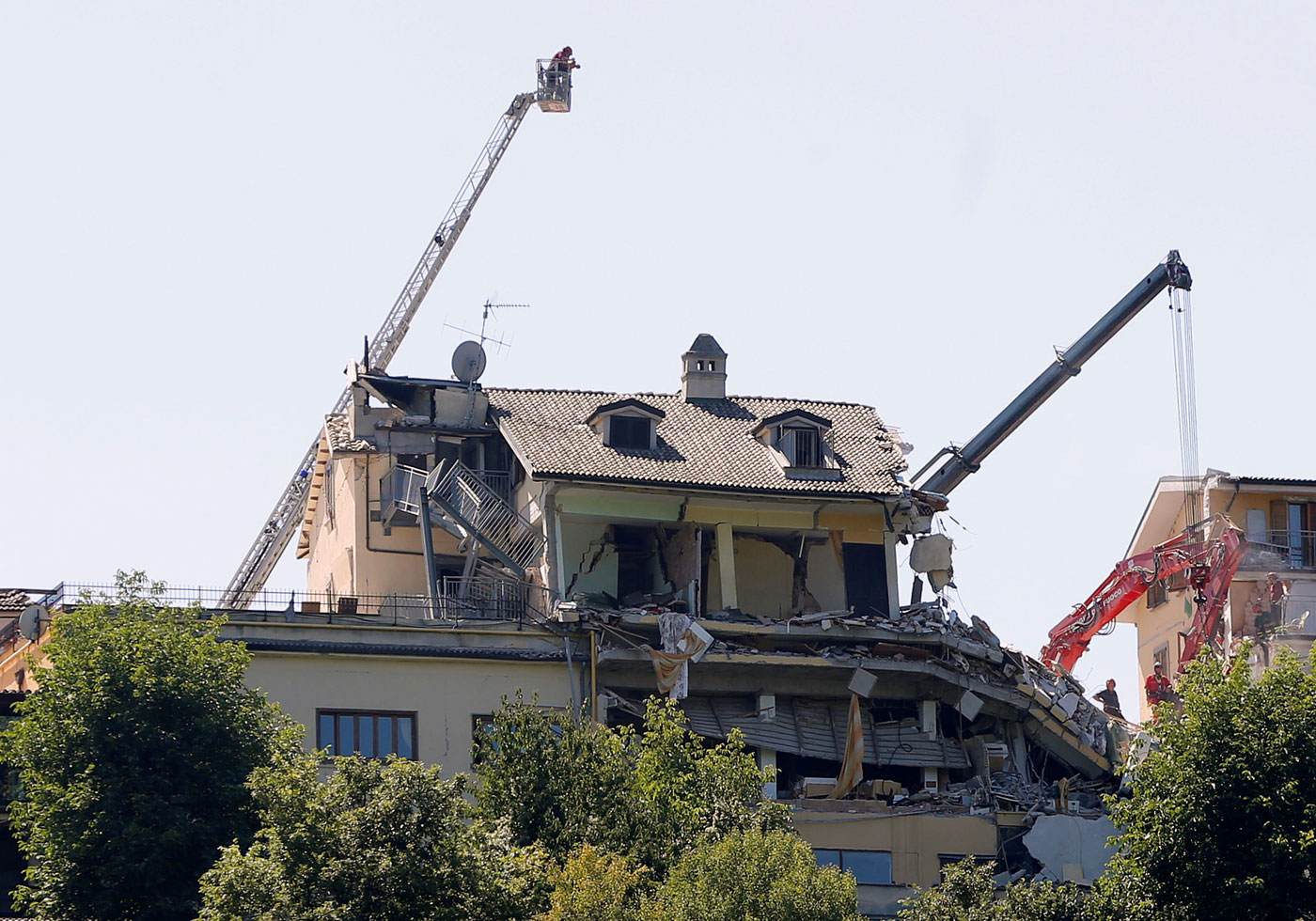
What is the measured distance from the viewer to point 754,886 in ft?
149

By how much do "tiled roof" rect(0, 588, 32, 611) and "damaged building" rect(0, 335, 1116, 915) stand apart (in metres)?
5.58

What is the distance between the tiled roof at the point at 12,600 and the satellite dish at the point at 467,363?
15.3 meters

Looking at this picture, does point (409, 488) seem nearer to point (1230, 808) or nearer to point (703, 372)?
point (703, 372)

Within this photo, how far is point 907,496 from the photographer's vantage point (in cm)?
6875

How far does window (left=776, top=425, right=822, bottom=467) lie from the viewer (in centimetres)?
6969

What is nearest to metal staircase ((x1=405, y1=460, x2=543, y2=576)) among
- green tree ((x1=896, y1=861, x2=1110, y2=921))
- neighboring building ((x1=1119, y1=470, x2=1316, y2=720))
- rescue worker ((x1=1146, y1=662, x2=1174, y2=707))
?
rescue worker ((x1=1146, y1=662, x2=1174, y2=707))

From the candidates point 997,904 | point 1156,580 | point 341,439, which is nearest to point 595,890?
point 997,904

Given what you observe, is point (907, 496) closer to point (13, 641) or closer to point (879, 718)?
point (879, 718)

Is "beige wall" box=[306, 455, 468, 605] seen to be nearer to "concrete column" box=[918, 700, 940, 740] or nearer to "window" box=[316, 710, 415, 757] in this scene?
"window" box=[316, 710, 415, 757]

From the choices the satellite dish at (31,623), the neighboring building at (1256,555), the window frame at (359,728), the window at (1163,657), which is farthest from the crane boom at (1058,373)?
the satellite dish at (31,623)

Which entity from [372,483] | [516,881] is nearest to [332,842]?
[516,881]

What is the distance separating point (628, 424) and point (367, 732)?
14107mm

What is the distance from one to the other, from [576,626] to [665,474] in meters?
6.38

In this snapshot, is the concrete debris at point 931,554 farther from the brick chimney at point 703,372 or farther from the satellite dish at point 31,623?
the satellite dish at point 31,623
